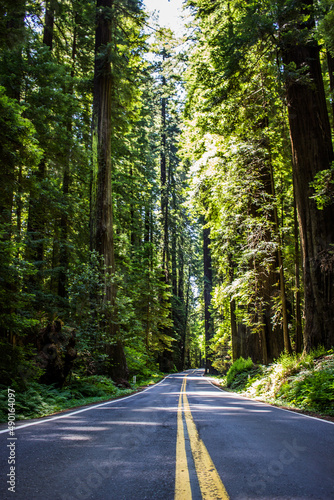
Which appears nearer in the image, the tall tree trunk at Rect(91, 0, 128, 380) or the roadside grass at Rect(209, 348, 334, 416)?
the roadside grass at Rect(209, 348, 334, 416)

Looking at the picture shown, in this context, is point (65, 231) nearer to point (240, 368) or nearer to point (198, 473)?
point (240, 368)

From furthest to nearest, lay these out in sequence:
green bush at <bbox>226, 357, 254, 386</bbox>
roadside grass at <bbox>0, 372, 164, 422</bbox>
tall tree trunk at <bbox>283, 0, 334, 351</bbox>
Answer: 1. green bush at <bbox>226, 357, 254, 386</bbox>
2. tall tree trunk at <bbox>283, 0, 334, 351</bbox>
3. roadside grass at <bbox>0, 372, 164, 422</bbox>

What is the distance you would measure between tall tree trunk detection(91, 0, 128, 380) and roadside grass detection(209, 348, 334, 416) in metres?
5.52

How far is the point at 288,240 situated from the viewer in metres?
14.5

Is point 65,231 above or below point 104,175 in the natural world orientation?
below

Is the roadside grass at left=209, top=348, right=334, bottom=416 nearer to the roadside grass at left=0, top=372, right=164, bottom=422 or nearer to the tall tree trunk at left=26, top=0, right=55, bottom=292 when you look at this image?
the roadside grass at left=0, top=372, right=164, bottom=422


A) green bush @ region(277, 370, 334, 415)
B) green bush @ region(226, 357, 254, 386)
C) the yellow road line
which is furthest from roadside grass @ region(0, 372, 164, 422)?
green bush @ region(226, 357, 254, 386)

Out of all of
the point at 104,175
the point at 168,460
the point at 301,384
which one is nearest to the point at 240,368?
the point at 301,384

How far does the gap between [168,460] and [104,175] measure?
12443 mm

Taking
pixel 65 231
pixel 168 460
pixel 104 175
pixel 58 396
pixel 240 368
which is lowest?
pixel 240 368

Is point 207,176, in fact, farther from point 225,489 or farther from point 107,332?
point 225,489

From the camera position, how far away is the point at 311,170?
1056 cm

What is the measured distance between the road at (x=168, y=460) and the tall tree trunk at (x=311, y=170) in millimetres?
4734

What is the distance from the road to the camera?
2.64 m
